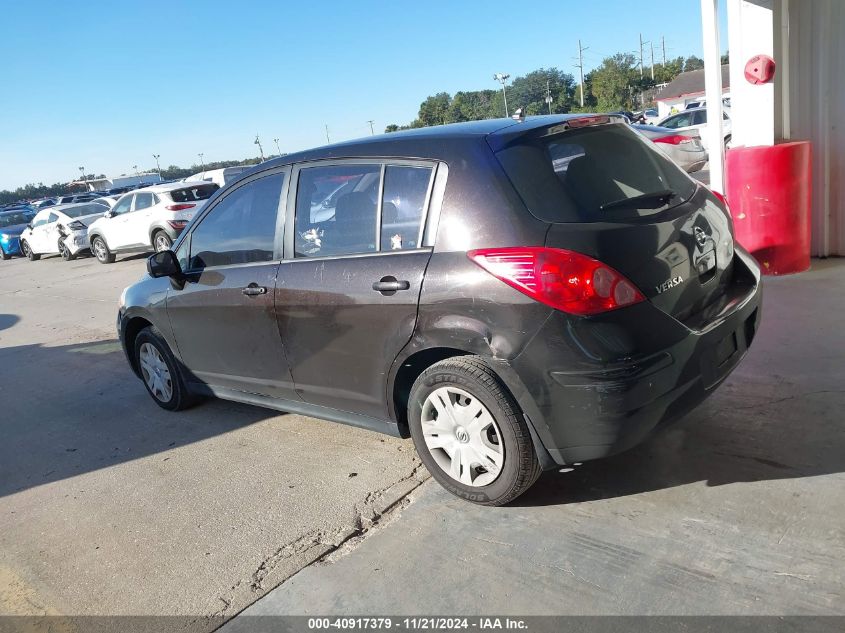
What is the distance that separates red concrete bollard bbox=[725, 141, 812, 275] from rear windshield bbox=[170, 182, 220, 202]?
12170mm

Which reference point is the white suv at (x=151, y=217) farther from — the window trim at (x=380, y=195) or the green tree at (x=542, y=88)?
the green tree at (x=542, y=88)

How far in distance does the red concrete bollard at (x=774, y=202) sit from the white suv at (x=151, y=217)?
1151cm

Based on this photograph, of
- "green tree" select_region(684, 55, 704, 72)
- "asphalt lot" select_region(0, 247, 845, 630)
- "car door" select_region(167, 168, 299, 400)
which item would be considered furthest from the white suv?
"green tree" select_region(684, 55, 704, 72)

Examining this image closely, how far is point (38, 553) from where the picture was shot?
145 inches

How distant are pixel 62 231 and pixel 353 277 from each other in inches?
778

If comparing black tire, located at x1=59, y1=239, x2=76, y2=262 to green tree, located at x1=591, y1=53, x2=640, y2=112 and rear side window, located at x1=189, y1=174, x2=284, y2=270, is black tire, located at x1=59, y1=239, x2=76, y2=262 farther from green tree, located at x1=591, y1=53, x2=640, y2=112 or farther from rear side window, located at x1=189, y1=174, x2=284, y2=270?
green tree, located at x1=591, y1=53, x2=640, y2=112

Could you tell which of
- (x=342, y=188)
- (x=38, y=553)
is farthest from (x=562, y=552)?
(x=38, y=553)

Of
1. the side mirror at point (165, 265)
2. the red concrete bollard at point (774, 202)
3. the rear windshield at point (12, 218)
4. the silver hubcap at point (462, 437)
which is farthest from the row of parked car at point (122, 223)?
the silver hubcap at point (462, 437)

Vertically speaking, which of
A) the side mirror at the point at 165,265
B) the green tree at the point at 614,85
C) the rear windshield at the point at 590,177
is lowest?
the side mirror at the point at 165,265

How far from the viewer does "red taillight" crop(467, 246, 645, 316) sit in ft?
9.48

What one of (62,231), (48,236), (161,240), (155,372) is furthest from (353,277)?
(48,236)

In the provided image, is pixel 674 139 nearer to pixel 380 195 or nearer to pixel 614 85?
pixel 380 195

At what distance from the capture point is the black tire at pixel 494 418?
10.3 feet

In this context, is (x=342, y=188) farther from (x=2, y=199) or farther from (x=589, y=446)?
(x=2, y=199)
